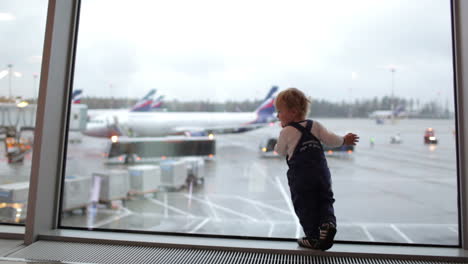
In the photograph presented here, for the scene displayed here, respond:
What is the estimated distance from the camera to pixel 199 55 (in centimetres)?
623

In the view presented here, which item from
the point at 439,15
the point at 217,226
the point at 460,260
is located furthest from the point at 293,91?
the point at 217,226

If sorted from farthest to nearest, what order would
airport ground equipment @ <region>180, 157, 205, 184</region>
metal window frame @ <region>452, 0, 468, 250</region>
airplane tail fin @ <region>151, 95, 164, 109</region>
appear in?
airplane tail fin @ <region>151, 95, 164, 109</region>
airport ground equipment @ <region>180, 157, 205, 184</region>
metal window frame @ <region>452, 0, 468, 250</region>

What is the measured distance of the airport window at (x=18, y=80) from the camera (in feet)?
7.45

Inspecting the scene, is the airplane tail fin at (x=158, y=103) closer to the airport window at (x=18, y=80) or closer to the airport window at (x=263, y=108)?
the airport window at (x=263, y=108)

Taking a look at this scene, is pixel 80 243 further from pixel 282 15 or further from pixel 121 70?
pixel 121 70

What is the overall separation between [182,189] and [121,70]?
11.1 ft

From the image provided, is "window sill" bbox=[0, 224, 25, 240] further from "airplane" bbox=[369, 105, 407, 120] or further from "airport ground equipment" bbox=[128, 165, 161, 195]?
"airport ground equipment" bbox=[128, 165, 161, 195]

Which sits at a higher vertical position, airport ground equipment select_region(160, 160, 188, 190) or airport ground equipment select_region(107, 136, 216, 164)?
airport ground equipment select_region(107, 136, 216, 164)

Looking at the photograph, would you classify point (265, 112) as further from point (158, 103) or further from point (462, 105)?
point (462, 105)

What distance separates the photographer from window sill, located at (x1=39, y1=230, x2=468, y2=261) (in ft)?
4.87

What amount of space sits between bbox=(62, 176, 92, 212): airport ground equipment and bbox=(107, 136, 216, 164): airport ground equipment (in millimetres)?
4100

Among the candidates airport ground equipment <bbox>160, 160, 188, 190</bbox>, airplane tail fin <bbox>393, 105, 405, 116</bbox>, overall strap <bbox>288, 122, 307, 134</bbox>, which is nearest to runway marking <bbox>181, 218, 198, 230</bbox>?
airport ground equipment <bbox>160, 160, 188, 190</bbox>

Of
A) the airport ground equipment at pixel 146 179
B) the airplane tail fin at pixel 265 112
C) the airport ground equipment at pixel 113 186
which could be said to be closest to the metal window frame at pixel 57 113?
the airport ground equipment at pixel 113 186

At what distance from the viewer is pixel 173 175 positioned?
6.68 meters
